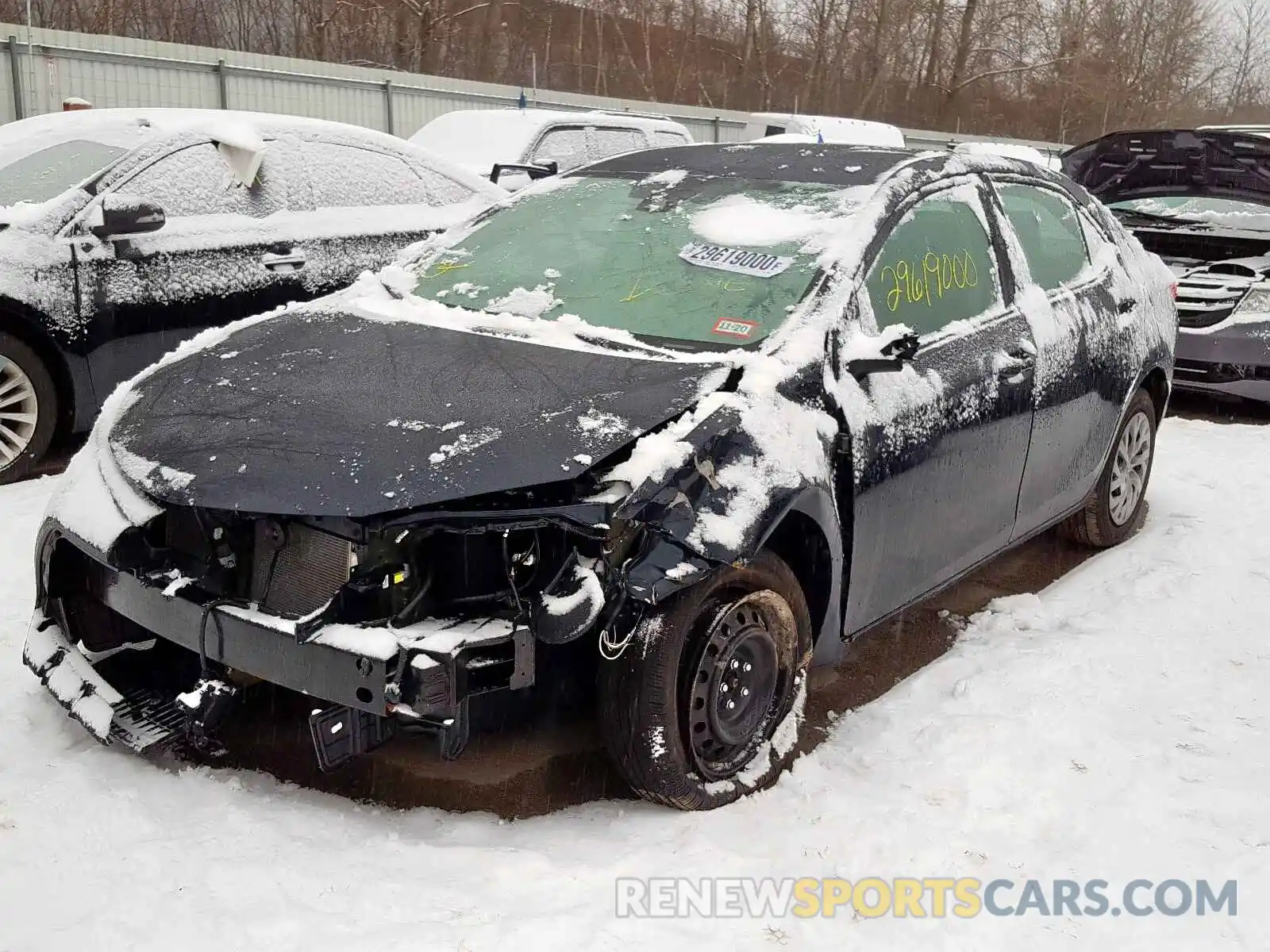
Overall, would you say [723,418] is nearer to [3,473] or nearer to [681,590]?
[681,590]

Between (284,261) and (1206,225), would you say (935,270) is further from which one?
(1206,225)

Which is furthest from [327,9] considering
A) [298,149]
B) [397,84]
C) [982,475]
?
[982,475]

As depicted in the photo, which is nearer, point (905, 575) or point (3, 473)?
point (905, 575)

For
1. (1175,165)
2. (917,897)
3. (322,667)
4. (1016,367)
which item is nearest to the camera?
(322,667)

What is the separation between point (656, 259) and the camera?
12.4 feet

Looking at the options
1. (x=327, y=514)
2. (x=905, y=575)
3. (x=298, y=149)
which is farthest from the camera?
(x=298, y=149)

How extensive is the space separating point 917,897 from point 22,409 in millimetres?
4701

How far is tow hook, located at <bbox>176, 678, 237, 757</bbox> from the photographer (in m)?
2.91

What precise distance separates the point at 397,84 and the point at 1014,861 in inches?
626

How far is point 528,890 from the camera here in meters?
2.72

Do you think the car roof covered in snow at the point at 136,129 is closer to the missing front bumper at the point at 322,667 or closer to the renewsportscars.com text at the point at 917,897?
the missing front bumper at the point at 322,667

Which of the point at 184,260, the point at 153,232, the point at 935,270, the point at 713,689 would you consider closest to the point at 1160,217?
the point at 935,270

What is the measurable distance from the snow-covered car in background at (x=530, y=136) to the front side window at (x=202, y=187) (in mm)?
4168

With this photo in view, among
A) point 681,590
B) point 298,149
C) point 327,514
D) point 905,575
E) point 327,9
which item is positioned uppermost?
point 327,9
